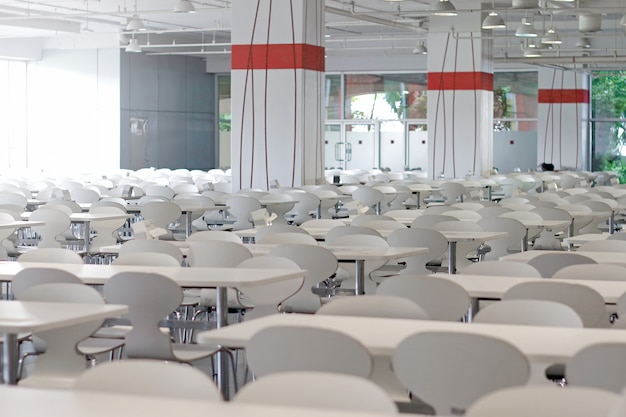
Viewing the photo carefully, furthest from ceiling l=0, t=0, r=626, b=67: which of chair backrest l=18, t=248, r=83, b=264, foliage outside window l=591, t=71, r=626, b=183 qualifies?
chair backrest l=18, t=248, r=83, b=264

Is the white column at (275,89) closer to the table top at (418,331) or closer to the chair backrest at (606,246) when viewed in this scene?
the chair backrest at (606,246)

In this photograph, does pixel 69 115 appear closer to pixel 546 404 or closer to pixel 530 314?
pixel 530 314

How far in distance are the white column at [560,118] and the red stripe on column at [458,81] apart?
9.41m

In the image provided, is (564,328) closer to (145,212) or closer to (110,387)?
(110,387)

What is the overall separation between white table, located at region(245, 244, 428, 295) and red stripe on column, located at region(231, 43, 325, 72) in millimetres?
7014

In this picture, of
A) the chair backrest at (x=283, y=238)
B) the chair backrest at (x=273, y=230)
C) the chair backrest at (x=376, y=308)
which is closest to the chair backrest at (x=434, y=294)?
the chair backrest at (x=376, y=308)

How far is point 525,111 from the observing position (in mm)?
31875

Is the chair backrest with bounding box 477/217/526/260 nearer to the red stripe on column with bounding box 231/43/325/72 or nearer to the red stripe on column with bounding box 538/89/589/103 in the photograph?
the red stripe on column with bounding box 231/43/325/72

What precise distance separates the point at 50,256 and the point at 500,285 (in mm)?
2954

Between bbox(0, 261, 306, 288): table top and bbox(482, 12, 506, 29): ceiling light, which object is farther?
bbox(482, 12, 506, 29): ceiling light

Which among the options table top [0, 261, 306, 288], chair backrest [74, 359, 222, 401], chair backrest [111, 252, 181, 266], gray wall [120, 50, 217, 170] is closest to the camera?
chair backrest [74, 359, 222, 401]

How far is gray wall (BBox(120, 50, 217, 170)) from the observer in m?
27.5

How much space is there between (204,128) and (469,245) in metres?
22.7

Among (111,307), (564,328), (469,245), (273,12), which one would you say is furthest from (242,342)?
(273,12)
